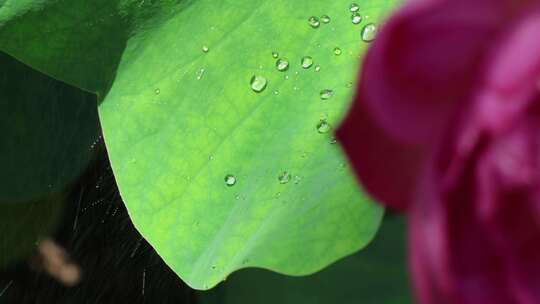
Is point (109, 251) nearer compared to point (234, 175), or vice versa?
point (234, 175)

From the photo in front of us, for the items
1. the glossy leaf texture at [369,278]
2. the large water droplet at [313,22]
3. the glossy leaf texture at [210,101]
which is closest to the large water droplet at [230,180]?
the glossy leaf texture at [210,101]

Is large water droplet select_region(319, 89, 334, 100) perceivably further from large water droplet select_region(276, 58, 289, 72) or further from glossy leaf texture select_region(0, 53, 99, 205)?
glossy leaf texture select_region(0, 53, 99, 205)

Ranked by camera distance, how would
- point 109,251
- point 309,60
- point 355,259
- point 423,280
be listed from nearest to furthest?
point 423,280
point 309,60
point 355,259
point 109,251

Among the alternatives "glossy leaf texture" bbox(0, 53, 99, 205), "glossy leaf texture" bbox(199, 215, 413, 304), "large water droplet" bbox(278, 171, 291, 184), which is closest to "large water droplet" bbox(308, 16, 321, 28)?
"large water droplet" bbox(278, 171, 291, 184)

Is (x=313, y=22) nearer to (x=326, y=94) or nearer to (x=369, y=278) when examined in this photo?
(x=326, y=94)

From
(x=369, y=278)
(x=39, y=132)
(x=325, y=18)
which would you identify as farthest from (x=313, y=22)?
(x=39, y=132)

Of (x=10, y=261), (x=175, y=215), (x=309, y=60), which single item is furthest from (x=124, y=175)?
(x=10, y=261)

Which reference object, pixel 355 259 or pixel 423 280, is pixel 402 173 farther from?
pixel 355 259

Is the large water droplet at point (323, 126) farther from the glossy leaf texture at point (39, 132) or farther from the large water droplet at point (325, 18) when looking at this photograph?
the glossy leaf texture at point (39, 132)
